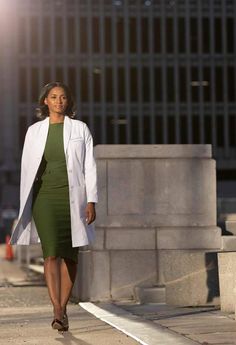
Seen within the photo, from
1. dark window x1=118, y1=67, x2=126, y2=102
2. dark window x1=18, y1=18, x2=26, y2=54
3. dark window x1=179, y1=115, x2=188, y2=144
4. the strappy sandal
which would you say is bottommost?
the strappy sandal

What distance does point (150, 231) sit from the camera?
11.7 metres

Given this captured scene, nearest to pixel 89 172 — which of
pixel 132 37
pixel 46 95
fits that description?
pixel 46 95

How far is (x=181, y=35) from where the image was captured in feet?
297

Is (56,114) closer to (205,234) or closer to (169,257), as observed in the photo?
(169,257)

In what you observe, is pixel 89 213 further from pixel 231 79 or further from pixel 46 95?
pixel 231 79

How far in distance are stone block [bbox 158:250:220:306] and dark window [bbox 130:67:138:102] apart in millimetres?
79743

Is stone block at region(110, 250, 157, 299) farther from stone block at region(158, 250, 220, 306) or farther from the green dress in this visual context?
the green dress

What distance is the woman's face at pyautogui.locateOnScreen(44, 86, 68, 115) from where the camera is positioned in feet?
26.2

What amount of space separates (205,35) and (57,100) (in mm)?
83564

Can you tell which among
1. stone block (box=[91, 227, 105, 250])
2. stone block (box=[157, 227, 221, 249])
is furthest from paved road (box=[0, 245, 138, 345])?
stone block (box=[157, 227, 221, 249])

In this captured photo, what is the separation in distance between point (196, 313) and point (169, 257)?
3.94 ft

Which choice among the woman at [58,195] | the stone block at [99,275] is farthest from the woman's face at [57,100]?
the stone block at [99,275]

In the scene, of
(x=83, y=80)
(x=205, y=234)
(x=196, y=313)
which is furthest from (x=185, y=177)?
(x=83, y=80)

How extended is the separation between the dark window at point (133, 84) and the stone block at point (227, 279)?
80767mm
